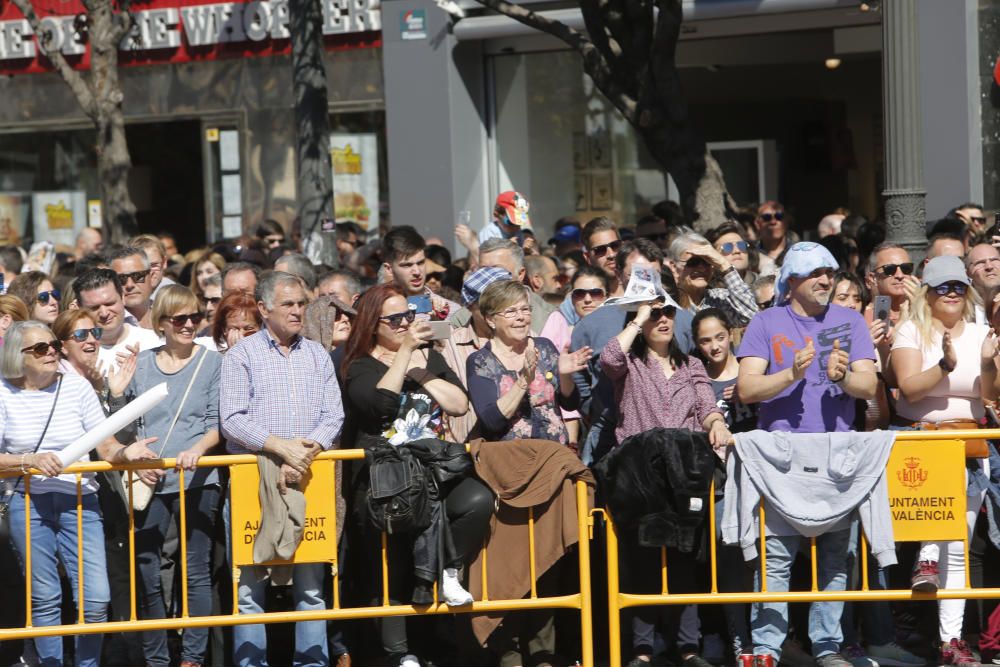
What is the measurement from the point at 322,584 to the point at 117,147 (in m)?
9.37

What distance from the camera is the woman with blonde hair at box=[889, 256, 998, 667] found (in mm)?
7441

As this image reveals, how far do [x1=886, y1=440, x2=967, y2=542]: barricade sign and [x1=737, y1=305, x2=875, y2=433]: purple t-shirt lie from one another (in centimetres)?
39

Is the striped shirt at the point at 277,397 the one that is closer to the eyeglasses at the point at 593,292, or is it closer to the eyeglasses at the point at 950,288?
the eyeglasses at the point at 593,292

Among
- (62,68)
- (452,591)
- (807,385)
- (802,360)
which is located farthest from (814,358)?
(62,68)

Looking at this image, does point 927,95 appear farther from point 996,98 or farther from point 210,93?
point 210,93

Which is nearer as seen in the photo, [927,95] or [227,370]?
[227,370]

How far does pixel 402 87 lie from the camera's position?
16516mm

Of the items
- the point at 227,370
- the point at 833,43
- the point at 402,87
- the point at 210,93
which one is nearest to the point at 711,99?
the point at 833,43

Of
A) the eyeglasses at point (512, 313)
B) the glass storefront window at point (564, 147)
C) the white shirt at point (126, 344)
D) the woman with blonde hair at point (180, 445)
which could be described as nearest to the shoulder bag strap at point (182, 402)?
the woman with blonde hair at point (180, 445)

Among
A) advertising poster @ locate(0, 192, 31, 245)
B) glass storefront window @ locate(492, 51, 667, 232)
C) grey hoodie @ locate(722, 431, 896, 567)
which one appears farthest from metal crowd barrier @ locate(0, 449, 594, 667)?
advertising poster @ locate(0, 192, 31, 245)

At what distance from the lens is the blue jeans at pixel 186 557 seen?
25.0 ft

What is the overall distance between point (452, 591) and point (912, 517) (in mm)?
2256

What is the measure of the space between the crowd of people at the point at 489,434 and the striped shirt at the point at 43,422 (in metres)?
Result: 0.01

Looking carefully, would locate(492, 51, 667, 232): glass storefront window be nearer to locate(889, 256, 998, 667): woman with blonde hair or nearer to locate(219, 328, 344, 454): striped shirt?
locate(889, 256, 998, 667): woman with blonde hair
